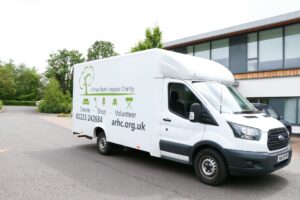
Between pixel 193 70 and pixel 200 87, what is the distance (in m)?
0.45

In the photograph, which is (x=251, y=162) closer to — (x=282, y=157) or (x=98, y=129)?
(x=282, y=157)

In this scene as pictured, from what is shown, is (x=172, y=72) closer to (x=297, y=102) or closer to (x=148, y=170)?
(x=148, y=170)

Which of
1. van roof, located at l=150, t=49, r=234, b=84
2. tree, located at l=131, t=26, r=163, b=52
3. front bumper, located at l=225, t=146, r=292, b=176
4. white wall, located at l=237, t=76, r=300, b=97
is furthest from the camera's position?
tree, located at l=131, t=26, r=163, b=52

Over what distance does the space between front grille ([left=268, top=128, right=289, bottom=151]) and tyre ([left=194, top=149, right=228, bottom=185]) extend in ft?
3.30

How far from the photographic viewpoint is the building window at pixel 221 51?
18.8 m

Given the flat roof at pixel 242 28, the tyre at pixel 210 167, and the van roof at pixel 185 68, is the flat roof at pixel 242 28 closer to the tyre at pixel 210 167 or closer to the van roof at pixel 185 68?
the van roof at pixel 185 68

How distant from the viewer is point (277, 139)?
570 centimetres

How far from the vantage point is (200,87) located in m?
6.21

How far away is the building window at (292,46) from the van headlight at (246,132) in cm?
1191

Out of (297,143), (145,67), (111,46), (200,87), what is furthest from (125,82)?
(111,46)

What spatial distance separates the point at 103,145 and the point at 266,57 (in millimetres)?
12401

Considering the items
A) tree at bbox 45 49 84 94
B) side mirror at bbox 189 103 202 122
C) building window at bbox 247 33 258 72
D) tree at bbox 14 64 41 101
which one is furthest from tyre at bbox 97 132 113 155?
tree at bbox 14 64 41 101

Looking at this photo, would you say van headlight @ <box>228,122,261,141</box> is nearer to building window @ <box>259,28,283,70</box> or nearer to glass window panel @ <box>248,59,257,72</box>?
building window @ <box>259,28,283,70</box>

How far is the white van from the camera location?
5438 millimetres
